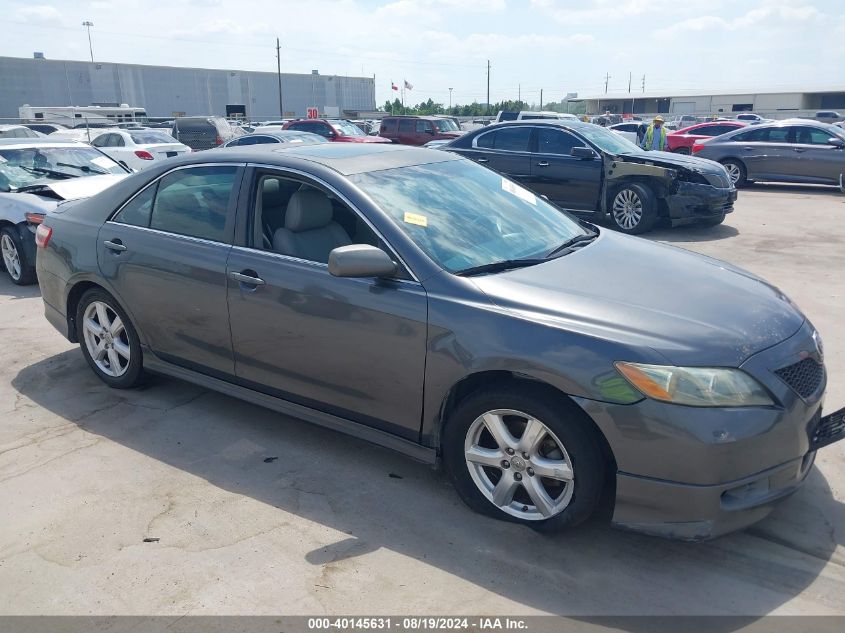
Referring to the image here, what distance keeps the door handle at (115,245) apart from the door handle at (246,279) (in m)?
1.03

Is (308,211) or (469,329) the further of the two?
(308,211)

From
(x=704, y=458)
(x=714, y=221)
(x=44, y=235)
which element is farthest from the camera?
(x=714, y=221)

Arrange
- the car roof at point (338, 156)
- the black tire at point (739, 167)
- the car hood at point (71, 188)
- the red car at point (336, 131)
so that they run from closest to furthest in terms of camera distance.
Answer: the car roof at point (338, 156), the car hood at point (71, 188), the black tire at point (739, 167), the red car at point (336, 131)

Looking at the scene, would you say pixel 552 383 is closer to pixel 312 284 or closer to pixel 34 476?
pixel 312 284

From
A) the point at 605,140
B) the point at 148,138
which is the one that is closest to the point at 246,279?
the point at 605,140

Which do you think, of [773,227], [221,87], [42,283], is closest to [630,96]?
[221,87]

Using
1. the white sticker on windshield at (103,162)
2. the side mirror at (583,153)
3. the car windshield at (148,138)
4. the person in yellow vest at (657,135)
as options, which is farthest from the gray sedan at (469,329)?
the car windshield at (148,138)

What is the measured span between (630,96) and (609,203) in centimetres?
7532

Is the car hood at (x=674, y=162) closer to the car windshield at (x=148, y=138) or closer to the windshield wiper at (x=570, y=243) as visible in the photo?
the windshield wiper at (x=570, y=243)

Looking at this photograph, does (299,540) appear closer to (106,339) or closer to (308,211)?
(308,211)

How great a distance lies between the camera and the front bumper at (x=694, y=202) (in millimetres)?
10406

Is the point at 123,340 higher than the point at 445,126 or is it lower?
lower

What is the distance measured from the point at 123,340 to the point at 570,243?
9.89ft

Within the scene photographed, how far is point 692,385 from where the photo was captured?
2.84 meters
